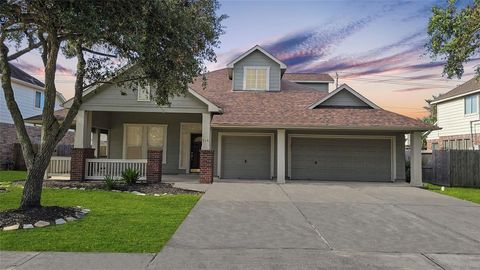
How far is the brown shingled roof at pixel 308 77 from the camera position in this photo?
26.3 meters

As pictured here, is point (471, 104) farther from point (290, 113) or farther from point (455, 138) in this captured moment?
point (290, 113)

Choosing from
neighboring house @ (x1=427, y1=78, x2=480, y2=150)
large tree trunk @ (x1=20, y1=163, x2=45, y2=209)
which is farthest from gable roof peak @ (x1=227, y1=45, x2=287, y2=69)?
large tree trunk @ (x1=20, y1=163, x2=45, y2=209)

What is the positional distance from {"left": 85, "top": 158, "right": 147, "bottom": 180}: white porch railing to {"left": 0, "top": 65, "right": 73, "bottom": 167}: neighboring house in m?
10.2

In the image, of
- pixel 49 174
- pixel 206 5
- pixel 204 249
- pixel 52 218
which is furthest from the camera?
pixel 49 174

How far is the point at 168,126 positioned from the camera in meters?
19.6

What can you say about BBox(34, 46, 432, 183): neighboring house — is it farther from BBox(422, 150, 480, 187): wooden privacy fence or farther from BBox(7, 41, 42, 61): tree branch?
BBox(7, 41, 42, 61): tree branch

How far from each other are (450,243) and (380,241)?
126 centimetres

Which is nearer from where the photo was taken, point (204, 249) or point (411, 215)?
point (204, 249)

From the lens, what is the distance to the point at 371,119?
1644 cm

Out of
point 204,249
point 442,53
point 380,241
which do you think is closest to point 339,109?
point 442,53

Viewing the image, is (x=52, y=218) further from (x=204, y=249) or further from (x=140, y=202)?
(x=204, y=249)

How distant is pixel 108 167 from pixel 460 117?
2323cm

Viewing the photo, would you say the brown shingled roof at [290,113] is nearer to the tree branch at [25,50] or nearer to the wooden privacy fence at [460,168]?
the wooden privacy fence at [460,168]

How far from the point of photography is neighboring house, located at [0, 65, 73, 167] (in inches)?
915
